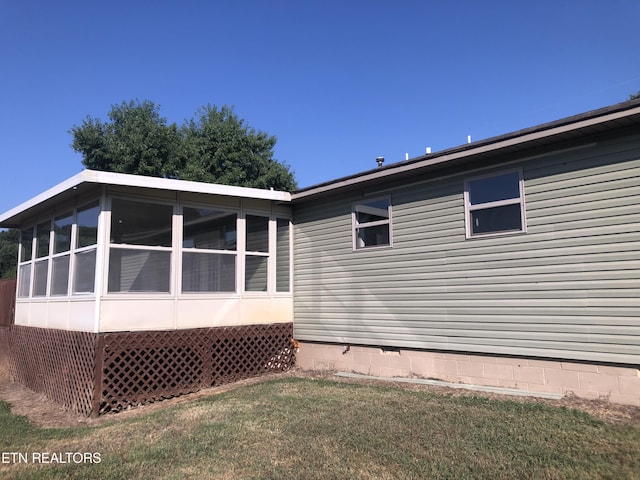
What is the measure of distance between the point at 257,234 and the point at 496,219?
457 cm

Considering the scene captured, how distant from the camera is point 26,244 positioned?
10625 millimetres

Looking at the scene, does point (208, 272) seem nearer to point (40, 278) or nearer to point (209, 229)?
point (209, 229)

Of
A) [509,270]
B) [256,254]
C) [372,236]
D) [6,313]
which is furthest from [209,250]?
[6,313]

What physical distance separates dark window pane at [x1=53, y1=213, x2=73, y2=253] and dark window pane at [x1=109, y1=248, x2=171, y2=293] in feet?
5.59

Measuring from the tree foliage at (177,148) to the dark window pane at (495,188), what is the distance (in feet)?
56.8

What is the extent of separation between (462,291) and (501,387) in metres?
1.45

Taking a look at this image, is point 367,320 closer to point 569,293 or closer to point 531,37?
point 569,293

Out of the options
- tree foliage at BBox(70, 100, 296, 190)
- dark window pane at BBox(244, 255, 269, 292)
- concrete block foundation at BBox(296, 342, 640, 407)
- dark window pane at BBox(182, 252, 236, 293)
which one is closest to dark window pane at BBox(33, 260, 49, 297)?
dark window pane at BBox(182, 252, 236, 293)

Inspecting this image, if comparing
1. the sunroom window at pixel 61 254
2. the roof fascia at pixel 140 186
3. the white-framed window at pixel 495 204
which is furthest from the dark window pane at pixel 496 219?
the sunroom window at pixel 61 254

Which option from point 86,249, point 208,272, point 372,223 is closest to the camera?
point 86,249

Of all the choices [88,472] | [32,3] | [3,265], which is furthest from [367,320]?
[3,265]

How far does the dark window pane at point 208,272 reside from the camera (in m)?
7.88

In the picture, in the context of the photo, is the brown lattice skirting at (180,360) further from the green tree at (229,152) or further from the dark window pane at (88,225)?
the green tree at (229,152)

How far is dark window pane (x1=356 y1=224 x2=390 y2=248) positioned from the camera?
26.5ft
